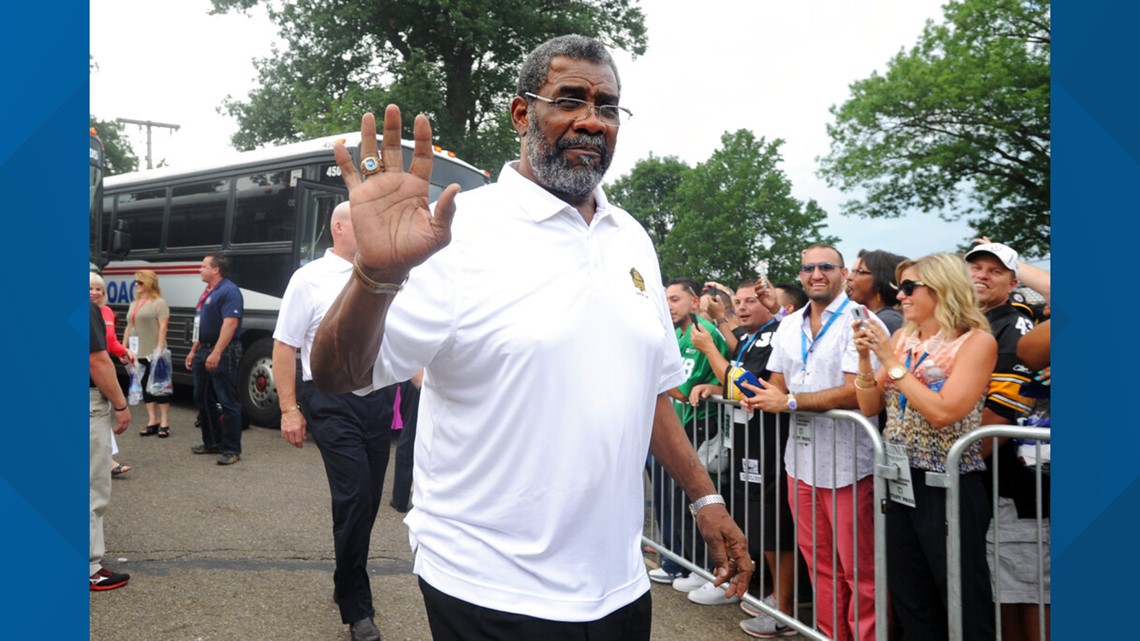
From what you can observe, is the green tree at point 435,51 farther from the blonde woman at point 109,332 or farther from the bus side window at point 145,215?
the blonde woman at point 109,332

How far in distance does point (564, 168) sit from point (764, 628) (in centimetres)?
311

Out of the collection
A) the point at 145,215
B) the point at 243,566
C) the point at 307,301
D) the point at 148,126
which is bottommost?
the point at 243,566

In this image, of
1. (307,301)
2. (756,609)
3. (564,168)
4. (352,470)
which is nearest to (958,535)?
(756,609)

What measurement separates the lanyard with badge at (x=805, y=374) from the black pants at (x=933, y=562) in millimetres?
626

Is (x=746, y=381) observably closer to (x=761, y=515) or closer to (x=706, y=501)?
(x=761, y=515)

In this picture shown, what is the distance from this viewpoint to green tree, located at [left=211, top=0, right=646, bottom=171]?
2064 cm

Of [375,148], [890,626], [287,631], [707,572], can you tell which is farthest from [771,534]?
[375,148]

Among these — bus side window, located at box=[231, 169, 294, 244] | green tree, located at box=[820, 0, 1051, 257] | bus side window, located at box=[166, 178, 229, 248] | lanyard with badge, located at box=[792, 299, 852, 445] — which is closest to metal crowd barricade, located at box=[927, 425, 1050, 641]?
lanyard with badge, located at box=[792, 299, 852, 445]

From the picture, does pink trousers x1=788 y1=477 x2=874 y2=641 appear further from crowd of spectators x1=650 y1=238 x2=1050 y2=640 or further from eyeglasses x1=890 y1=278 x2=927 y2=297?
eyeglasses x1=890 y1=278 x2=927 y2=297

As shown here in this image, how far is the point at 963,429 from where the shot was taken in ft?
11.1

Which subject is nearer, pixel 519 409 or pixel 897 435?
pixel 519 409

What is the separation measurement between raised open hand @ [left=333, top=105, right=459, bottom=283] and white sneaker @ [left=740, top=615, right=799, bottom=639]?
342 cm

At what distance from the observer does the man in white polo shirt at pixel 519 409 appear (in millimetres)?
1730

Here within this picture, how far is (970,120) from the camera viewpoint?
26.2 m
